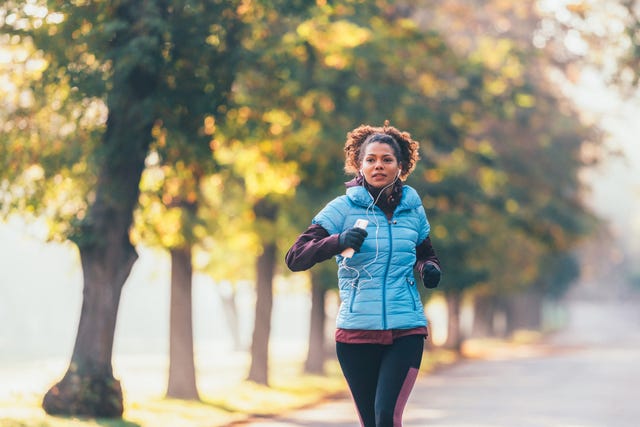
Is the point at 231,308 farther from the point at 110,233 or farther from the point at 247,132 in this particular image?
the point at 110,233

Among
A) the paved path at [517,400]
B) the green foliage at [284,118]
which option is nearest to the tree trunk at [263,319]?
the green foliage at [284,118]

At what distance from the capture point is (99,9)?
12.4 m

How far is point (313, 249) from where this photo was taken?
5.63 meters

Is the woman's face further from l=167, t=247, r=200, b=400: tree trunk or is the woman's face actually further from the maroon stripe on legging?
l=167, t=247, r=200, b=400: tree trunk

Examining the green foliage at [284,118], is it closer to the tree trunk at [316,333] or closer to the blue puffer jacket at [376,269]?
the tree trunk at [316,333]

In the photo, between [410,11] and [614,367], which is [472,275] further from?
[410,11]

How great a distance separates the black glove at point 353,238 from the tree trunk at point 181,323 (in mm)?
13614

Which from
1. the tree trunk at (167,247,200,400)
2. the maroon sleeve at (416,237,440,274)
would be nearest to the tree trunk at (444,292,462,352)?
the tree trunk at (167,247,200,400)

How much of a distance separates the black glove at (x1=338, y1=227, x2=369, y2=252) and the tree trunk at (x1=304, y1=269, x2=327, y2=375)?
21880 millimetres

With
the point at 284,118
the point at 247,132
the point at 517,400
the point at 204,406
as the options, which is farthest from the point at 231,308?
the point at 247,132

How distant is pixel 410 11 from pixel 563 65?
917cm

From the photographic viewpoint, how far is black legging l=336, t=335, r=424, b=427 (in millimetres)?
5715

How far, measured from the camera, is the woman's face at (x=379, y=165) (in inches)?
233

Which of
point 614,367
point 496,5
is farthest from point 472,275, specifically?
point 496,5
